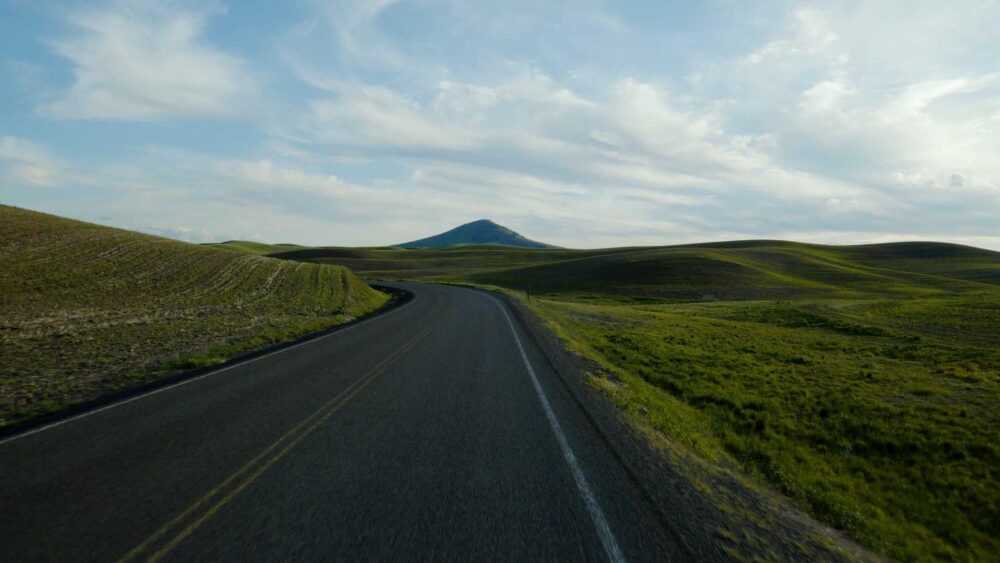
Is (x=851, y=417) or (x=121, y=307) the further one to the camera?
(x=121, y=307)

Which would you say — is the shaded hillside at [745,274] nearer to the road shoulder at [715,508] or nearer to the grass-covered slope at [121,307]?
Answer: the grass-covered slope at [121,307]

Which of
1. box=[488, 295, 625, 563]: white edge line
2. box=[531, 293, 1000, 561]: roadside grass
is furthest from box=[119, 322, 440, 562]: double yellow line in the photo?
box=[531, 293, 1000, 561]: roadside grass

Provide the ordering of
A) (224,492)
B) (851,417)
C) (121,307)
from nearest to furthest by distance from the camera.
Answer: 1. (224,492)
2. (851,417)
3. (121,307)

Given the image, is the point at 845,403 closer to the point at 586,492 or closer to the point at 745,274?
the point at 586,492

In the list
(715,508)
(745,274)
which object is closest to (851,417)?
(715,508)

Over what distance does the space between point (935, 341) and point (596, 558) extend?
26.2m

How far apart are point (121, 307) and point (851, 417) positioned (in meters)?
29.7

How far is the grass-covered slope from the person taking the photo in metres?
12.4

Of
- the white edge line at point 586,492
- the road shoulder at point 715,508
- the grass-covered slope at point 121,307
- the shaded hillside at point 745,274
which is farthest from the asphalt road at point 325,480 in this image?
the shaded hillside at point 745,274

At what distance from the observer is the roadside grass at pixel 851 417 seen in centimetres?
685

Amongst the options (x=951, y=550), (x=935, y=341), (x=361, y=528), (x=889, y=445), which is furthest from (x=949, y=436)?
(x=935, y=341)

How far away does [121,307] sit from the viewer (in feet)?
79.2

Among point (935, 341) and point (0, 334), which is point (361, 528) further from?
point (935, 341)

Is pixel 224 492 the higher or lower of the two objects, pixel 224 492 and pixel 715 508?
the higher
